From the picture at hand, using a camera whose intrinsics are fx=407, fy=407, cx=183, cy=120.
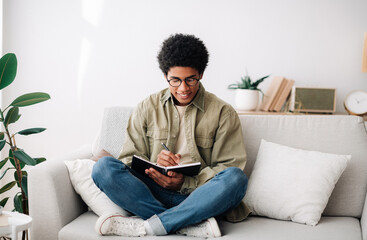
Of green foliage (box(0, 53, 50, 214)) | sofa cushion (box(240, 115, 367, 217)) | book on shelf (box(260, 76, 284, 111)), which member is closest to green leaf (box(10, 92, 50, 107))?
green foliage (box(0, 53, 50, 214))

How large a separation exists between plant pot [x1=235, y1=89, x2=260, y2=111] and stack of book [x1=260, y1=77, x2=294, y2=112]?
0.34ft

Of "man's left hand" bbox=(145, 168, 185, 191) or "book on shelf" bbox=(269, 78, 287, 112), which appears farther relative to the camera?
"book on shelf" bbox=(269, 78, 287, 112)

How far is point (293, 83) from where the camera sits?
9.06ft

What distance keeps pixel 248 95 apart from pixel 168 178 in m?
1.14

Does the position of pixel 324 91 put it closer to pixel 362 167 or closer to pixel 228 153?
pixel 362 167

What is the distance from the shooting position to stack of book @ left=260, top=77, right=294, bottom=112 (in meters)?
2.74

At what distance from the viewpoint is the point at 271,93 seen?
279 centimetres

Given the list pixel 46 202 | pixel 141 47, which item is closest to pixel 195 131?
pixel 46 202

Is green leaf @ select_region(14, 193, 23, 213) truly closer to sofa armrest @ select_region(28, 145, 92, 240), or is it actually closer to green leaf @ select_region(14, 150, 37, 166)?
green leaf @ select_region(14, 150, 37, 166)

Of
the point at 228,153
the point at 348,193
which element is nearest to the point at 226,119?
the point at 228,153

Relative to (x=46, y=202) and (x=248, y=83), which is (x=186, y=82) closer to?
(x=46, y=202)

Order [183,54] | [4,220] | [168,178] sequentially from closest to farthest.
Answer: [4,220] → [168,178] → [183,54]

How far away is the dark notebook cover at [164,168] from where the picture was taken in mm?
1698

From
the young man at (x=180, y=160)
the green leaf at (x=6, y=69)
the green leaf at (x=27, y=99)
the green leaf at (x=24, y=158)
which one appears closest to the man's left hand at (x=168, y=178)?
the young man at (x=180, y=160)
